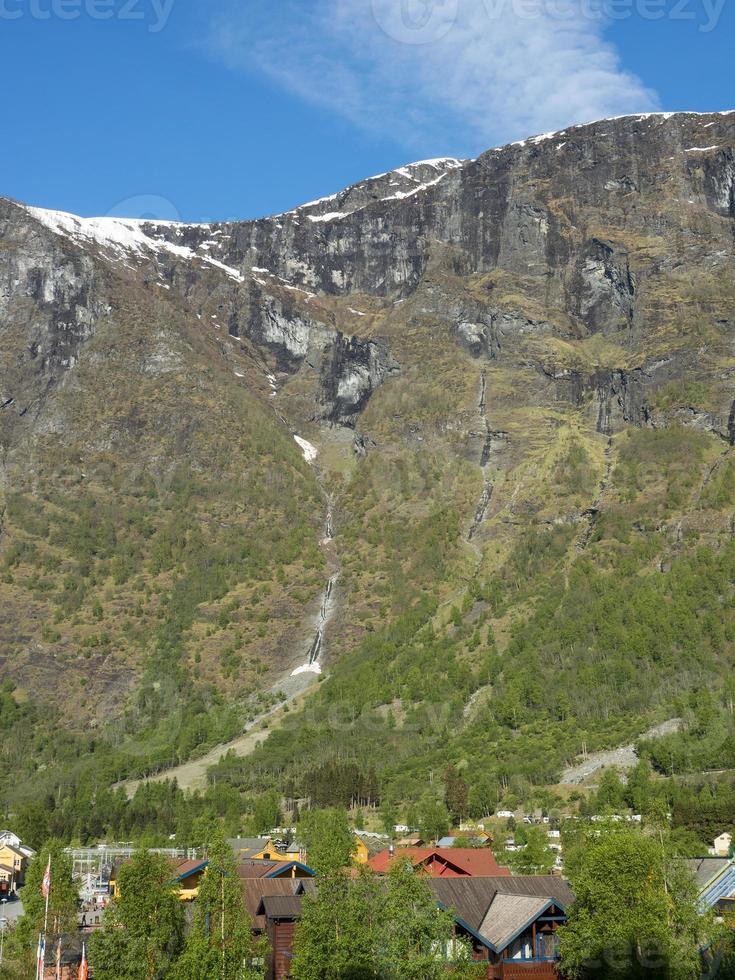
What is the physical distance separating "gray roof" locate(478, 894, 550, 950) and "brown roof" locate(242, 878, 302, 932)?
14538mm

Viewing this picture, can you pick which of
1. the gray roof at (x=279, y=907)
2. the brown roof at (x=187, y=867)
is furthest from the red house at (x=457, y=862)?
the gray roof at (x=279, y=907)

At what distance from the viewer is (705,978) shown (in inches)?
2729

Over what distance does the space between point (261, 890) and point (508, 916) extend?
17.8 meters

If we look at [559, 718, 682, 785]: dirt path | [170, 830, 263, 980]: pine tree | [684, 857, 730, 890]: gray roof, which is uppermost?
[559, 718, 682, 785]: dirt path

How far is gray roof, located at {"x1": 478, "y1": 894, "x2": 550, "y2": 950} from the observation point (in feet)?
230

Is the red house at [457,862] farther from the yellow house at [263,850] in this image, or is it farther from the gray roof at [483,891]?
the yellow house at [263,850]

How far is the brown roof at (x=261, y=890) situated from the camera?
7675 cm

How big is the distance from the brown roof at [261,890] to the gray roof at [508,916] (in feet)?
47.7

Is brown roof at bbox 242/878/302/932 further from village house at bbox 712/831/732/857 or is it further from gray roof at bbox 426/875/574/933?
village house at bbox 712/831/732/857

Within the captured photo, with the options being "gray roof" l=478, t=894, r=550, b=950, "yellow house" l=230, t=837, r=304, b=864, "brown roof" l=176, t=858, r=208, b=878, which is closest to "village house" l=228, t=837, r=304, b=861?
"yellow house" l=230, t=837, r=304, b=864

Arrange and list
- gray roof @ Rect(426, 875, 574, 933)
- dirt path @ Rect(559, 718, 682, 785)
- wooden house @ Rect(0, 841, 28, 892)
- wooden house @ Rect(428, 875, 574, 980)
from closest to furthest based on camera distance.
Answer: wooden house @ Rect(428, 875, 574, 980), gray roof @ Rect(426, 875, 574, 933), wooden house @ Rect(0, 841, 28, 892), dirt path @ Rect(559, 718, 682, 785)

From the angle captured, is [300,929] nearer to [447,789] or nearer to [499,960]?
[499,960]

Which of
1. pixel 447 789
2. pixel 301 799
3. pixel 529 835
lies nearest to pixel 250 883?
pixel 529 835

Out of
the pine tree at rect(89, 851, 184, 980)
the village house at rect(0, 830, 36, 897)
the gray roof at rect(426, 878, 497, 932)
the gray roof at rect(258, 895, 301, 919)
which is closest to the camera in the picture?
the pine tree at rect(89, 851, 184, 980)
